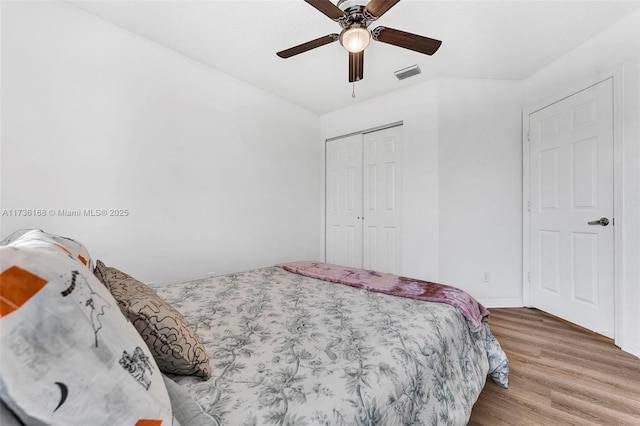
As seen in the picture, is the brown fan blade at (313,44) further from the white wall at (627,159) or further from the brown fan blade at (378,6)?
the white wall at (627,159)

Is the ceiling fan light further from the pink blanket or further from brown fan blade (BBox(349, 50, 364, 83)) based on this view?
the pink blanket

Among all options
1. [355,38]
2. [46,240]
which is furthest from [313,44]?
[46,240]

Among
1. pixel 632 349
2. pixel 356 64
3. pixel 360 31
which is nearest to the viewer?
pixel 360 31

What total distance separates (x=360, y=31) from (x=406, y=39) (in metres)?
0.33

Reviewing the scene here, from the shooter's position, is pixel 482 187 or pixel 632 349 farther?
pixel 482 187

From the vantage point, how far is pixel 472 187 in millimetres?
3059

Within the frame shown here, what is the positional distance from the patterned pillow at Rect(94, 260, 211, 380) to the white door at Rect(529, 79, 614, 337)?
3.08 meters

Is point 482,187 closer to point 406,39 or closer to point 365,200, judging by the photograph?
point 365,200

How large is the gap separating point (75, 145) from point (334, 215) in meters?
2.83

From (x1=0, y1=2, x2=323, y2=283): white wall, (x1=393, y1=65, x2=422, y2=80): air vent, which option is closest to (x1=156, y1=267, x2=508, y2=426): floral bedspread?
(x1=0, y1=2, x2=323, y2=283): white wall

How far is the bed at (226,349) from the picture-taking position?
418 mm

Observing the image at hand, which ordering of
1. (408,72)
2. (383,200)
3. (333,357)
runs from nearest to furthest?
(333,357) < (408,72) < (383,200)

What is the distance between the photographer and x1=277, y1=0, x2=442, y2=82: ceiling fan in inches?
60.2

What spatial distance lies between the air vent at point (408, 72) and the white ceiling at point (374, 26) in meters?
0.05
